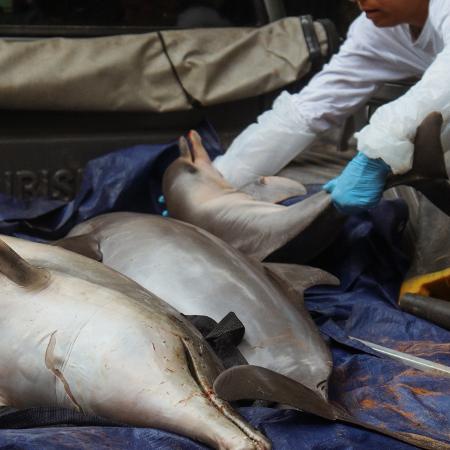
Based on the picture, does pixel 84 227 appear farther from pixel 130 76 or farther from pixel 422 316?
pixel 130 76

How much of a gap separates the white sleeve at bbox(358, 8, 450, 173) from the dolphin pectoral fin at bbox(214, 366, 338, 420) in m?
1.36

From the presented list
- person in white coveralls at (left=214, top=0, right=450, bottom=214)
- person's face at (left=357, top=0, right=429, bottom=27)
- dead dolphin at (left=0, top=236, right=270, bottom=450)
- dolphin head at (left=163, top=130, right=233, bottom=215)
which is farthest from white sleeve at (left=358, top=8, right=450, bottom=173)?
dead dolphin at (left=0, top=236, right=270, bottom=450)

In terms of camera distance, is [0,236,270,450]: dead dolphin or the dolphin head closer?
[0,236,270,450]: dead dolphin

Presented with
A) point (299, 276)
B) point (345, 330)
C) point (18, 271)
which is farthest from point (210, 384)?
point (345, 330)

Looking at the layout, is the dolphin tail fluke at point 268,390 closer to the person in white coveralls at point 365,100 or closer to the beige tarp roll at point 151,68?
the person in white coveralls at point 365,100

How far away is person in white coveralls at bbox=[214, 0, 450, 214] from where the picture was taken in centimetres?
297

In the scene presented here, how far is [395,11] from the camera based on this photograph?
342 cm

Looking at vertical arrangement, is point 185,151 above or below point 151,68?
below

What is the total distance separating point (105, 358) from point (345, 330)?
1182 millimetres

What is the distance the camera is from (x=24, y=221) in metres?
3.63

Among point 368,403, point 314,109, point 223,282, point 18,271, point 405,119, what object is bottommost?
point 368,403

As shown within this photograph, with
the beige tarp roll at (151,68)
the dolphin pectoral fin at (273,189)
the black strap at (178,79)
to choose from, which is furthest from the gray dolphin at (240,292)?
the black strap at (178,79)

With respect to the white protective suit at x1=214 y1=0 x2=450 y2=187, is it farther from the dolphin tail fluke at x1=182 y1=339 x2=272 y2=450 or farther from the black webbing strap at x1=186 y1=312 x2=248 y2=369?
the dolphin tail fluke at x1=182 y1=339 x2=272 y2=450

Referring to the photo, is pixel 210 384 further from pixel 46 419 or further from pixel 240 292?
pixel 240 292
